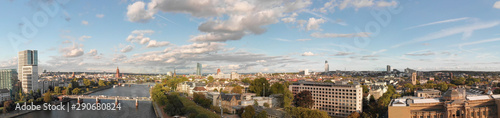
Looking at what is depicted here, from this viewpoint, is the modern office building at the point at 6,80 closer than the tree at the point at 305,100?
No

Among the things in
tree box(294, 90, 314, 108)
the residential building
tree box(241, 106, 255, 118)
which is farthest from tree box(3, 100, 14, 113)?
tree box(294, 90, 314, 108)

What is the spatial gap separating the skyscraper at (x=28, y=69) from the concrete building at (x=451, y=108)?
48.0m

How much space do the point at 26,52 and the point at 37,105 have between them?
18.0m

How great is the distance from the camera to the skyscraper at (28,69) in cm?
4216

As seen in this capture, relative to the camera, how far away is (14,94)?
126ft

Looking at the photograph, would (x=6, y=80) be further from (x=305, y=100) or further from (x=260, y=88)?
(x=305, y=100)

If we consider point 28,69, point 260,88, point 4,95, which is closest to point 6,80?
point 28,69

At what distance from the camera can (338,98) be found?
25500 millimetres

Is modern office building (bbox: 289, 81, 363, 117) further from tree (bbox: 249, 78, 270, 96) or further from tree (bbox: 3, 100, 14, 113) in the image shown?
tree (bbox: 3, 100, 14, 113)

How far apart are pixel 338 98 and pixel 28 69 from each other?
145ft

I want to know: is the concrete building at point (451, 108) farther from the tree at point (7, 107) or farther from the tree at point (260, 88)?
the tree at point (7, 107)

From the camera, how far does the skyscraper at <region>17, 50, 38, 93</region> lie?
42.2 m

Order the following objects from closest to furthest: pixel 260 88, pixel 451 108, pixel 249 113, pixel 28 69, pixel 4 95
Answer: pixel 451 108, pixel 249 113, pixel 4 95, pixel 260 88, pixel 28 69

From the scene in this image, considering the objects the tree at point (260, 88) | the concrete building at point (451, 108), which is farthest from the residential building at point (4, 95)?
the concrete building at point (451, 108)
